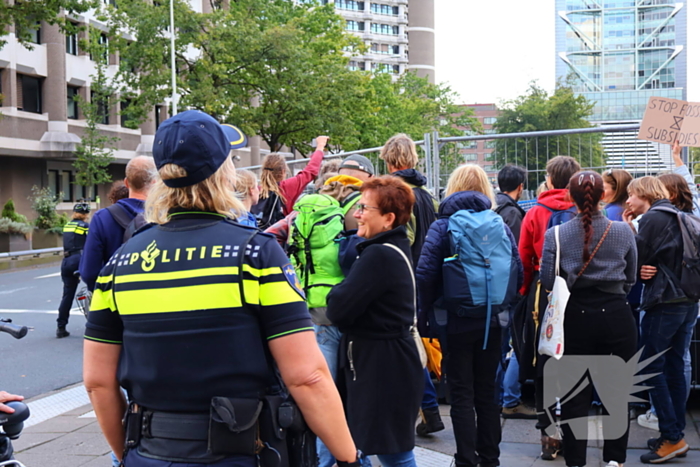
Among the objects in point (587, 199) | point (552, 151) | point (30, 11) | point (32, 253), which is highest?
point (30, 11)

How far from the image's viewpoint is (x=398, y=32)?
113 m

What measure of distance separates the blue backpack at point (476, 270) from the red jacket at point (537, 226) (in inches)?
33.7

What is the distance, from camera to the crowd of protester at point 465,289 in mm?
3812

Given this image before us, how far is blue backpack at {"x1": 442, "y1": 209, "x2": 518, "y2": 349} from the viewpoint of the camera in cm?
435

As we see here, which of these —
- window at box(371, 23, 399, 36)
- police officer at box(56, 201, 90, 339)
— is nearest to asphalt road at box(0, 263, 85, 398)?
police officer at box(56, 201, 90, 339)

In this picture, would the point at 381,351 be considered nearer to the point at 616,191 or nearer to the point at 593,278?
the point at 593,278

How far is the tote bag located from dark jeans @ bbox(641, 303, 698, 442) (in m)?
0.96

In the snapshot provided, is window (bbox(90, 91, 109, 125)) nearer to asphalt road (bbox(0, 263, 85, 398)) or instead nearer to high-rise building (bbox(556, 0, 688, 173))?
asphalt road (bbox(0, 263, 85, 398))

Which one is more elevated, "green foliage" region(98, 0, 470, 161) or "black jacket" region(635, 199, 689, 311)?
"green foliage" region(98, 0, 470, 161)

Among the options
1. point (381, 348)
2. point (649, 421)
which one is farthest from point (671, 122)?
point (381, 348)

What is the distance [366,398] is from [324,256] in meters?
0.89

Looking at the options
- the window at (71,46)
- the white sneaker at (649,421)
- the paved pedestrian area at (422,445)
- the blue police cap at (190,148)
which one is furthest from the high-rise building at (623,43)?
the blue police cap at (190,148)

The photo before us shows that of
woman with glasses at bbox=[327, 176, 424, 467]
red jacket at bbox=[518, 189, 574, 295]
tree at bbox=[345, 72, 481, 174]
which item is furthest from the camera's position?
tree at bbox=[345, 72, 481, 174]

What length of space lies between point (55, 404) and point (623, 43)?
168 m
